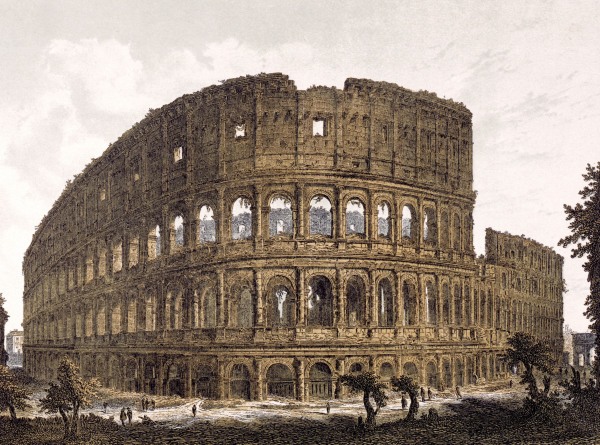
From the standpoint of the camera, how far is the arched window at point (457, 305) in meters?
32.0

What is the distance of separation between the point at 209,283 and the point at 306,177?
709cm

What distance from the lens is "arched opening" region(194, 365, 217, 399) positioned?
90.9 ft

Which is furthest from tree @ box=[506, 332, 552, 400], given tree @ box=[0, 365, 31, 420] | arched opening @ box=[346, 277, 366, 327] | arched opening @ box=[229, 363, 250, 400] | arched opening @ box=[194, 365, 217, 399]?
tree @ box=[0, 365, 31, 420]

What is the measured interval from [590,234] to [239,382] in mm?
16144

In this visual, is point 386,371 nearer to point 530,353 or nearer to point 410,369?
point 410,369

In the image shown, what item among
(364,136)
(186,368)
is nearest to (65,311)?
(186,368)

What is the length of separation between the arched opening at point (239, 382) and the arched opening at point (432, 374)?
347 inches

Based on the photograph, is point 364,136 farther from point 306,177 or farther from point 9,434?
point 9,434

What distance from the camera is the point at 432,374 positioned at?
96.1 ft

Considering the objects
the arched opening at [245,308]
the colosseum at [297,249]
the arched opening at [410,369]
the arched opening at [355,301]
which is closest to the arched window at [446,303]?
the colosseum at [297,249]

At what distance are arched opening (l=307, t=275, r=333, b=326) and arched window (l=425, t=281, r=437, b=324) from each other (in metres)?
5.21

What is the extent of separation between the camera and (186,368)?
28.4m

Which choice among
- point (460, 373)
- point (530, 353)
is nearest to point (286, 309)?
point (460, 373)

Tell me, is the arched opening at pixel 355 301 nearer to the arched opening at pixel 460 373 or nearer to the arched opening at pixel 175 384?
the arched opening at pixel 460 373
